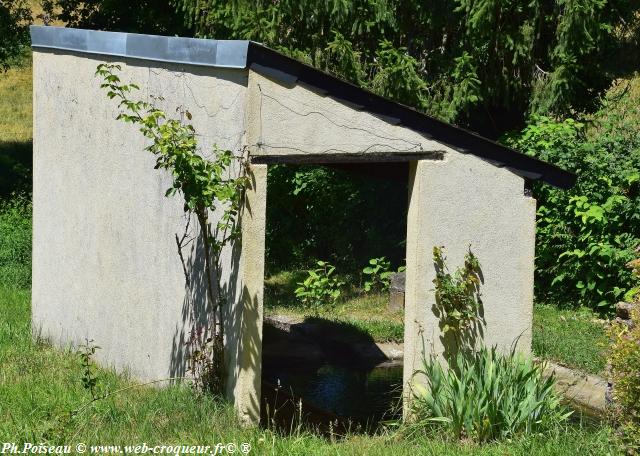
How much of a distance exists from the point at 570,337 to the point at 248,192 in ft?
19.0

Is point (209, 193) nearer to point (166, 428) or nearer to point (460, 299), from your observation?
point (166, 428)

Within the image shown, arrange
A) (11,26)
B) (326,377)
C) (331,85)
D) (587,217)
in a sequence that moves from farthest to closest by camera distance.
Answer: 1. (11,26)
2. (587,217)
3. (326,377)
4. (331,85)

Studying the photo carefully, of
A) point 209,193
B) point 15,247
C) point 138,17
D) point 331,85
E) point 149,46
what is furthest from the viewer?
point 138,17

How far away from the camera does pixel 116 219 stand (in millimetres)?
9695

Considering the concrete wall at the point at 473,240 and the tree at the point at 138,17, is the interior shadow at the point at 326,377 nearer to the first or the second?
the concrete wall at the point at 473,240

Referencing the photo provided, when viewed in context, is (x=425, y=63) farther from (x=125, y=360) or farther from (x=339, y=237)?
(x=125, y=360)

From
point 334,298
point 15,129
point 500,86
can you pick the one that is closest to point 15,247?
point 334,298

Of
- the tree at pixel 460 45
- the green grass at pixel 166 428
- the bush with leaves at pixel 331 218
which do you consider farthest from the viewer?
the bush with leaves at pixel 331 218

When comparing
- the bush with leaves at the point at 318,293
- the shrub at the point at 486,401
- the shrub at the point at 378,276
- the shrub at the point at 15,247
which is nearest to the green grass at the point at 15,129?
the shrub at the point at 15,247

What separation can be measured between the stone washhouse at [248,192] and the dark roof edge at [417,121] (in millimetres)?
11

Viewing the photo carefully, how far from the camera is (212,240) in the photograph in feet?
26.3

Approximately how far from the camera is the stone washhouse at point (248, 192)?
7809 mm

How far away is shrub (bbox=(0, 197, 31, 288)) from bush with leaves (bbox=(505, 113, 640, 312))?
25.4 feet

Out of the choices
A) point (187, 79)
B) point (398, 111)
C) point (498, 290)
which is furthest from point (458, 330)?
point (187, 79)
